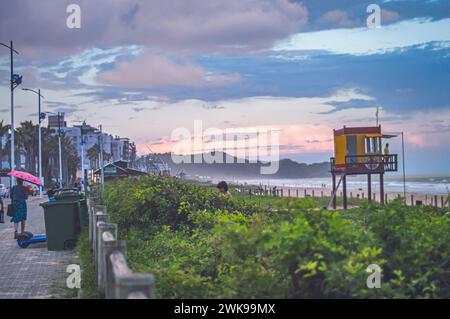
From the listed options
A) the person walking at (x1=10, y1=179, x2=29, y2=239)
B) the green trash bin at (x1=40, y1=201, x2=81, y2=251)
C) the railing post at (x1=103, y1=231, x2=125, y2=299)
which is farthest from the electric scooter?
the railing post at (x1=103, y1=231, x2=125, y2=299)

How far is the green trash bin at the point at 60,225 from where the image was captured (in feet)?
53.9

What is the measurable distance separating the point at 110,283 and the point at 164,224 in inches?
332

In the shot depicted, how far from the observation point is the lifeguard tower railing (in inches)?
1603

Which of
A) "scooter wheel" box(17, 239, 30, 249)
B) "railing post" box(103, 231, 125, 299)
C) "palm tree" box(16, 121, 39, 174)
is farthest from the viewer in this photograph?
"palm tree" box(16, 121, 39, 174)

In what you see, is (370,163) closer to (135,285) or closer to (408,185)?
(135,285)

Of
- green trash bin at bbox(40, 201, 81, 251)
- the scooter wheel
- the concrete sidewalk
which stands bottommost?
the concrete sidewalk

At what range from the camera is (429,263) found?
7.41m

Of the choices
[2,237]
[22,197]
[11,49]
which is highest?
[11,49]

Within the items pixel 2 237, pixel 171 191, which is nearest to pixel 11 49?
pixel 2 237

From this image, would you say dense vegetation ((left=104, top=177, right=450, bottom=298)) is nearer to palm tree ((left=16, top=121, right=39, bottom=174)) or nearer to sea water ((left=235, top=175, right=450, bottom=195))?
sea water ((left=235, top=175, right=450, bottom=195))

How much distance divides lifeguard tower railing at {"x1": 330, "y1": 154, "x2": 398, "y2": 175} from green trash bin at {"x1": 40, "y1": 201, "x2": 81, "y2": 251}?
26.7m

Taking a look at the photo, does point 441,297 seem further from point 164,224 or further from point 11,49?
point 11,49

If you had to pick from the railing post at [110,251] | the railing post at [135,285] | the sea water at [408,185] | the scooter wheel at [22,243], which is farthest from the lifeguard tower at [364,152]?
the railing post at [135,285]

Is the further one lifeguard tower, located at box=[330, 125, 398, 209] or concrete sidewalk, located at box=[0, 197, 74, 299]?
lifeguard tower, located at box=[330, 125, 398, 209]
